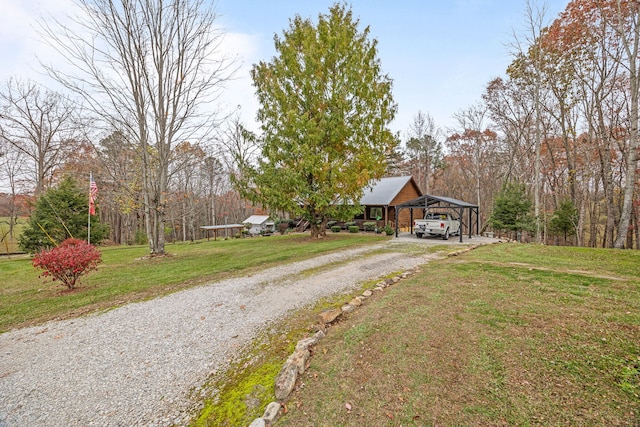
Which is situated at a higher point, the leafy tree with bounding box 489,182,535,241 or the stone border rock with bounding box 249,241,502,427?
the leafy tree with bounding box 489,182,535,241

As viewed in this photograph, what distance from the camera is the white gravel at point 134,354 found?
263 centimetres

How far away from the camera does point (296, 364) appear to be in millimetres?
3004

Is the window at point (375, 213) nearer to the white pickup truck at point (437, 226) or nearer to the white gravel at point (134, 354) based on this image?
the white pickup truck at point (437, 226)

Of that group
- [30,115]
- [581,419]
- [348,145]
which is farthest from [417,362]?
[30,115]

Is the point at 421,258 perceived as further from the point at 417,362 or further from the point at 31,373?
the point at 31,373

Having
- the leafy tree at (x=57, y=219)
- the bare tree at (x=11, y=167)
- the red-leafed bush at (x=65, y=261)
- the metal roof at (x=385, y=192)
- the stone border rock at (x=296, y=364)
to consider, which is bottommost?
the stone border rock at (x=296, y=364)

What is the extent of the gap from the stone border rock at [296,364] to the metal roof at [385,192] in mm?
16972

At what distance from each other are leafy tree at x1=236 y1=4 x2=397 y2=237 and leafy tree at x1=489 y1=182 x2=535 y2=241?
9.46 metres

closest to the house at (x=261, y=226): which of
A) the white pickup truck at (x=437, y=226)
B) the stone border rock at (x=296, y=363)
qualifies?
the white pickup truck at (x=437, y=226)

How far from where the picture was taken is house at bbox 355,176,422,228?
70.4 feet

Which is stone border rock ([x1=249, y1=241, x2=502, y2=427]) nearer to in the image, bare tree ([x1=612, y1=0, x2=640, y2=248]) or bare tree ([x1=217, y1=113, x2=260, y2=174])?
bare tree ([x1=217, y1=113, x2=260, y2=174])

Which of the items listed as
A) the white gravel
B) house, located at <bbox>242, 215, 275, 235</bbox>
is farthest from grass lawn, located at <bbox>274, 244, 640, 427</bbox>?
house, located at <bbox>242, 215, 275, 235</bbox>

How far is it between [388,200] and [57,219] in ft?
71.0

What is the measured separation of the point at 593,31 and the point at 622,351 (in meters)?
20.5
